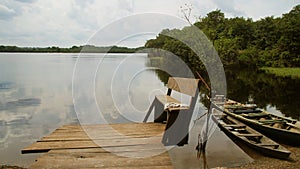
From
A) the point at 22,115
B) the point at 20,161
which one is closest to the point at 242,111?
the point at 20,161

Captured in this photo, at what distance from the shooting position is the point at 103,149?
2996 mm

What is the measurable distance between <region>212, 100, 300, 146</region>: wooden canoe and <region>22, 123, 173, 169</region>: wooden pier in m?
5.61

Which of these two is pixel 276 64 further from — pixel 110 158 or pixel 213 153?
pixel 110 158

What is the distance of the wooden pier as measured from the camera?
256 cm

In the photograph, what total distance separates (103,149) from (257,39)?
176 feet

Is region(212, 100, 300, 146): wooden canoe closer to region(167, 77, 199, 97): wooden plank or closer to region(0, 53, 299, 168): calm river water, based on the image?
region(0, 53, 299, 168): calm river water

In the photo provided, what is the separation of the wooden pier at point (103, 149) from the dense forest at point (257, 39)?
2967 centimetres

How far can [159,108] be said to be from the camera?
16.8ft

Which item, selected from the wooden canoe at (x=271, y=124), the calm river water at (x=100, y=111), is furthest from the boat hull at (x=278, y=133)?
the calm river water at (x=100, y=111)

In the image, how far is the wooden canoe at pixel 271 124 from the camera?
26.8ft

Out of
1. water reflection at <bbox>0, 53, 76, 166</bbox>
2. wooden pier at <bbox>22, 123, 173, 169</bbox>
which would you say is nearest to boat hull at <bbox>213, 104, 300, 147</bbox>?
wooden pier at <bbox>22, 123, 173, 169</bbox>

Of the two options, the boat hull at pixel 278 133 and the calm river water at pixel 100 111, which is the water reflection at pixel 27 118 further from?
the boat hull at pixel 278 133

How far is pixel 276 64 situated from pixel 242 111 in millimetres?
35670

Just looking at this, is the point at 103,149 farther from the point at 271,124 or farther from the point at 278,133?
the point at 271,124
